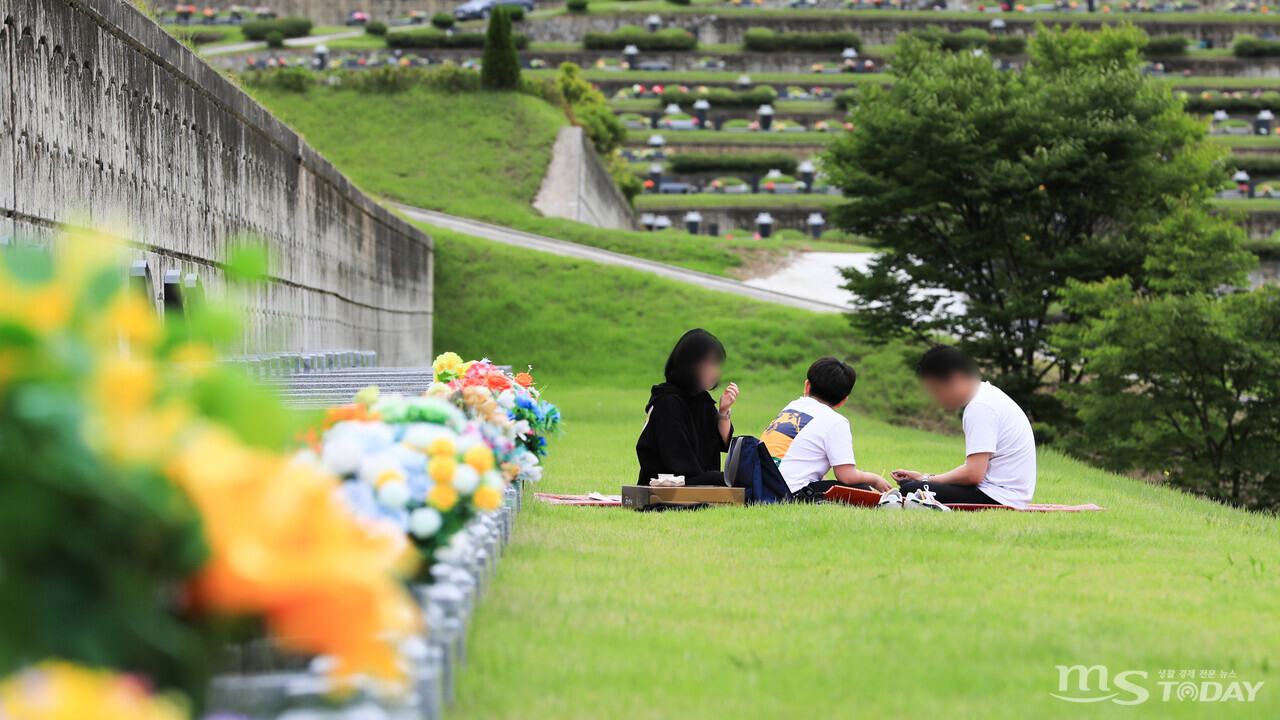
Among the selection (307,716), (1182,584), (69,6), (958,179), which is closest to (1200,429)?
(958,179)

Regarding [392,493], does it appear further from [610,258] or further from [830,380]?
[610,258]

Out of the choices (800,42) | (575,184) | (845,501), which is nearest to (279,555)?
(845,501)

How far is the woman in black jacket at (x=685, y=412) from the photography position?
23.3 ft

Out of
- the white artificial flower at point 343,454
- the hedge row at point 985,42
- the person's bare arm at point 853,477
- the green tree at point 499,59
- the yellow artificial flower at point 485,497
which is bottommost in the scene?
the person's bare arm at point 853,477

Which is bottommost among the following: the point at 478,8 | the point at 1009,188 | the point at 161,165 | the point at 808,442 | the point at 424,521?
the point at 808,442

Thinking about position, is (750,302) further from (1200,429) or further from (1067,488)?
(1067,488)

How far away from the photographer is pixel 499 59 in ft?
119

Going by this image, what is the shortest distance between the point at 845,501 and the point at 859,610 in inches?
120

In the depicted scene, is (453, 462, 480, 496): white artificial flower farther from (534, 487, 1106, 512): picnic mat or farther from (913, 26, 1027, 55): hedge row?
(913, 26, 1027, 55): hedge row

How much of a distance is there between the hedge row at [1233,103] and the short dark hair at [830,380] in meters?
50.0

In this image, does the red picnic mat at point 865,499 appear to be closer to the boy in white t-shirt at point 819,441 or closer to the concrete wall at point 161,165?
the boy in white t-shirt at point 819,441

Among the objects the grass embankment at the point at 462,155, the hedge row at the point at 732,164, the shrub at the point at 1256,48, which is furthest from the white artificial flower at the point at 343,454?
the shrub at the point at 1256,48

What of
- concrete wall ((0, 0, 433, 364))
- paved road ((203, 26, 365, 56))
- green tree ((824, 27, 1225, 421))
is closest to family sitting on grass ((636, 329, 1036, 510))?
concrete wall ((0, 0, 433, 364))

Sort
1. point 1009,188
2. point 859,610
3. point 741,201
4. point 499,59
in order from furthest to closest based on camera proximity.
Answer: point 741,201 → point 499,59 → point 1009,188 → point 859,610
